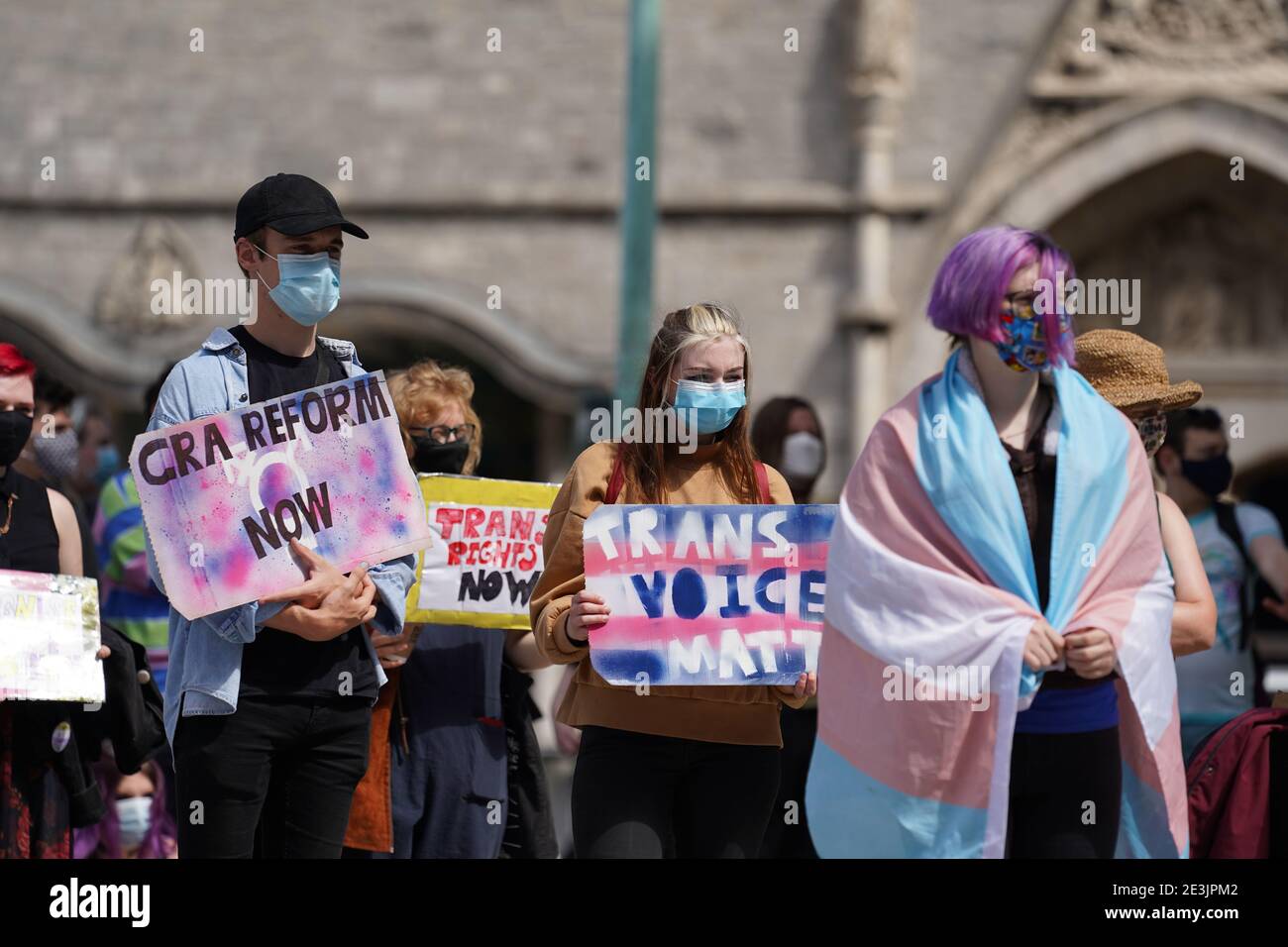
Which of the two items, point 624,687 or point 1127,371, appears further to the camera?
point 1127,371

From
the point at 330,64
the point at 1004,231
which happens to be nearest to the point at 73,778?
the point at 1004,231

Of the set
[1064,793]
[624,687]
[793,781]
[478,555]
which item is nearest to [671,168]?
[793,781]

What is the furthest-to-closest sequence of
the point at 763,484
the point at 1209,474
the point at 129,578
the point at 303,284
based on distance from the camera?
1. the point at 129,578
2. the point at 1209,474
3. the point at 763,484
4. the point at 303,284

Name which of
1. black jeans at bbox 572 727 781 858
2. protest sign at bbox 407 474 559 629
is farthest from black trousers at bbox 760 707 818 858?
black jeans at bbox 572 727 781 858

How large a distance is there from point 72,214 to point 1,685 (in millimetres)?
9581

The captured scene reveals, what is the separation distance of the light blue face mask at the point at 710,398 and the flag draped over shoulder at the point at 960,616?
1.62ft

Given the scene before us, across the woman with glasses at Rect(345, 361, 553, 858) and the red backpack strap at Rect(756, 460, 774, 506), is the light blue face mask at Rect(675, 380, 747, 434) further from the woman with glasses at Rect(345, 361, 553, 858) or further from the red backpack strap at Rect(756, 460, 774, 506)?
the woman with glasses at Rect(345, 361, 553, 858)

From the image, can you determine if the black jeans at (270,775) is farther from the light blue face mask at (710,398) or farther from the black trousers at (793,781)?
the black trousers at (793,781)

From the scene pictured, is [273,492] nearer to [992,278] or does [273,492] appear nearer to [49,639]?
[49,639]

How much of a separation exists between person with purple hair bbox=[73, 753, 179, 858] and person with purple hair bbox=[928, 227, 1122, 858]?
12.0 feet

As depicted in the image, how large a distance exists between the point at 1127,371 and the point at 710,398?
3.96 ft

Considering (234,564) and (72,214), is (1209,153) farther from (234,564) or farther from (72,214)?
(234,564)

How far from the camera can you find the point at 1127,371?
4789 mm

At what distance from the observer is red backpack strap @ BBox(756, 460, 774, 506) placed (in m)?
4.43
